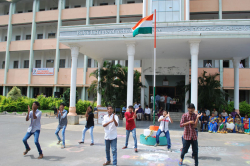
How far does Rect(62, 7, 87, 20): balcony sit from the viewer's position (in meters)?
26.5

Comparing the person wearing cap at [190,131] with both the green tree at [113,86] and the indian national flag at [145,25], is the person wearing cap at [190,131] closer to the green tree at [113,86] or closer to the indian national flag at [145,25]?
the indian national flag at [145,25]

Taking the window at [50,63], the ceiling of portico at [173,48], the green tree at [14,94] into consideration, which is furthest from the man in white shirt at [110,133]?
the window at [50,63]

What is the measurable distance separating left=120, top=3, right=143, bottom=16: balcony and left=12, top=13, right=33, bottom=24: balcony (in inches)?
517

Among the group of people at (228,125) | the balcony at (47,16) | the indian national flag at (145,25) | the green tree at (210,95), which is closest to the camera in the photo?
the indian national flag at (145,25)

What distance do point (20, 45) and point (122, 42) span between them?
2136 centimetres

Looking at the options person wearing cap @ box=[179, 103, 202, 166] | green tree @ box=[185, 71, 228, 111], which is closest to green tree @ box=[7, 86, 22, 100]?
green tree @ box=[185, 71, 228, 111]

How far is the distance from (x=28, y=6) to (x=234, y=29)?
29292 mm

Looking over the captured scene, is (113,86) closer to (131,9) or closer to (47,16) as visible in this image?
(131,9)

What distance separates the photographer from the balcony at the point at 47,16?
89.9 ft

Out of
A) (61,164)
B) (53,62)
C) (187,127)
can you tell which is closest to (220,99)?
(187,127)

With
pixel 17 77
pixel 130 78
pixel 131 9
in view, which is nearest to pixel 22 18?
pixel 17 77

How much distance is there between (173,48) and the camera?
13656 mm

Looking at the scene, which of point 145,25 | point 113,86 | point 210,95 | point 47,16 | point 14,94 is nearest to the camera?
point 145,25

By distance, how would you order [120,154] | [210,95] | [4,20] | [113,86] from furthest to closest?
[4,20] < [113,86] < [210,95] < [120,154]
